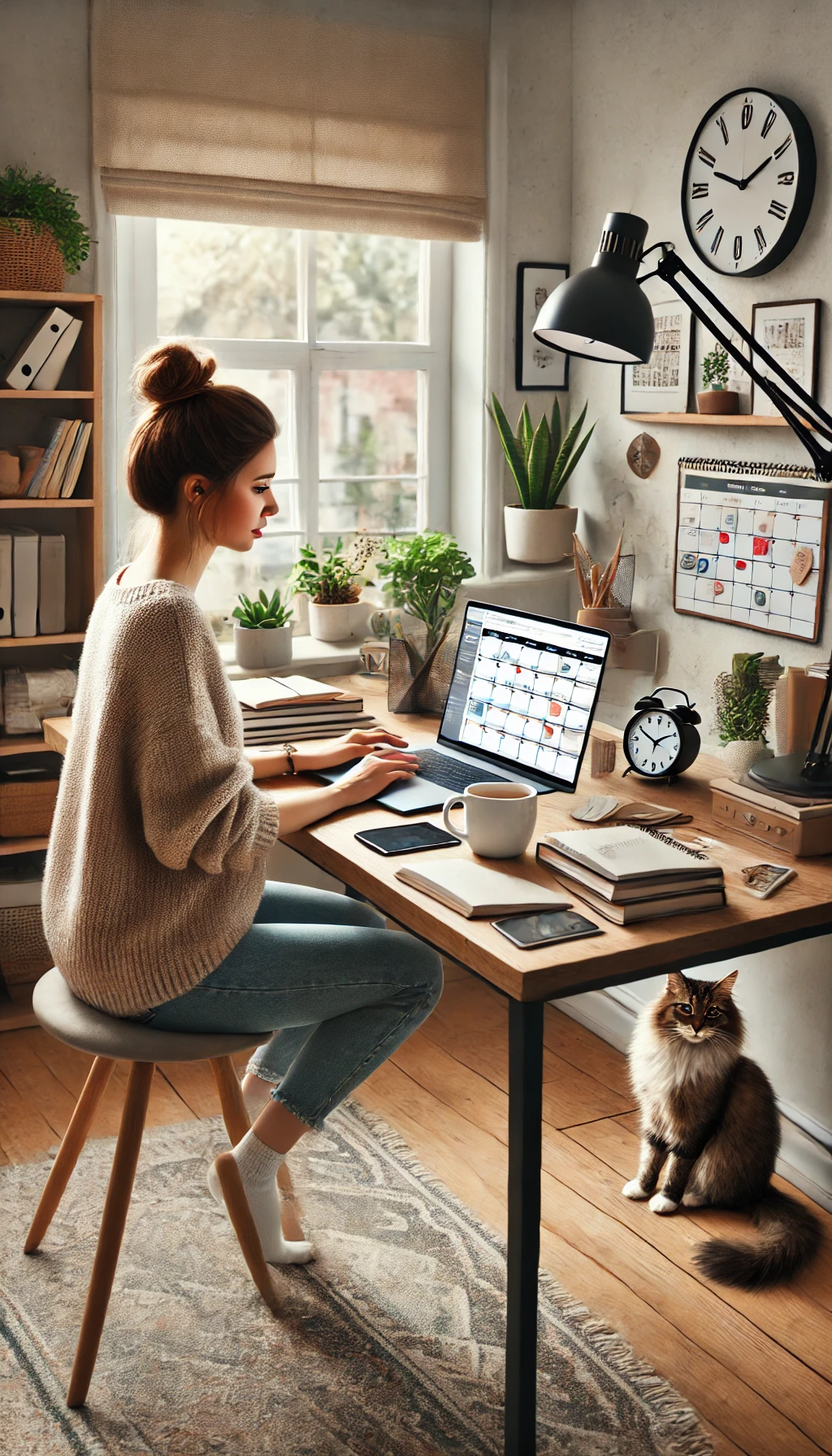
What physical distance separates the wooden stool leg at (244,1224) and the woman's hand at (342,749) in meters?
0.68

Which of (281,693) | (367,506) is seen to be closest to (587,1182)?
(281,693)

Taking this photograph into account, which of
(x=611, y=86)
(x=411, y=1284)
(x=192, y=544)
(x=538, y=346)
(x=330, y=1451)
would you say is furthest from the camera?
(x=538, y=346)

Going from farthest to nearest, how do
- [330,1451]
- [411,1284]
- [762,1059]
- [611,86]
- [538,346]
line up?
[538,346] → [611,86] → [762,1059] → [411,1284] → [330,1451]

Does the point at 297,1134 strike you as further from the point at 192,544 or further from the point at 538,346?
the point at 538,346

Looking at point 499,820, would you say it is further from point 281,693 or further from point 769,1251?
point 769,1251

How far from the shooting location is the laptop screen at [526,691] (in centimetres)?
228

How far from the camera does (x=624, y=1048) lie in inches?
120

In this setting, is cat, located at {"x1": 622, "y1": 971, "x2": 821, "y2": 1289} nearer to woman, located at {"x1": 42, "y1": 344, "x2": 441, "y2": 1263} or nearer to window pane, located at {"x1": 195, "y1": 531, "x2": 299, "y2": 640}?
woman, located at {"x1": 42, "y1": 344, "x2": 441, "y2": 1263}

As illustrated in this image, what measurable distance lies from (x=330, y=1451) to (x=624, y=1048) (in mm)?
1386

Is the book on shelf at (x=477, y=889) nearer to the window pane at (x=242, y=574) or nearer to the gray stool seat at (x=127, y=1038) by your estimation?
the gray stool seat at (x=127, y=1038)

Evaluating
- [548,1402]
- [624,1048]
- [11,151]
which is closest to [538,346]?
[11,151]

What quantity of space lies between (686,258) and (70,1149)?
2263mm

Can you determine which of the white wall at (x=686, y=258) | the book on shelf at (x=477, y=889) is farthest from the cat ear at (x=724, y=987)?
the book on shelf at (x=477, y=889)

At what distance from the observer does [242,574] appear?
11.6 feet
